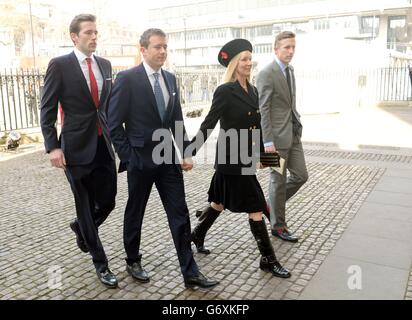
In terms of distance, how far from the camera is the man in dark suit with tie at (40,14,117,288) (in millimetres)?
3680

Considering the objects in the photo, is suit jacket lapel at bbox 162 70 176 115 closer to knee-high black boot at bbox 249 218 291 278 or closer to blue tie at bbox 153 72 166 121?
blue tie at bbox 153 72 166 121

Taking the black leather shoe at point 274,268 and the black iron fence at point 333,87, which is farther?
the black iron fence at point 333,87

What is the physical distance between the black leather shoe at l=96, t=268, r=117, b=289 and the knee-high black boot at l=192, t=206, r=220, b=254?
976 millimetres

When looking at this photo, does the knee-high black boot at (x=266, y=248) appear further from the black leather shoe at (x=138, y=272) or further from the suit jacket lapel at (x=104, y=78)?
the suit jacket lapel at (x=104, y=78)

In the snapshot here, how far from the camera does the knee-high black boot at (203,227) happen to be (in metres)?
4.46

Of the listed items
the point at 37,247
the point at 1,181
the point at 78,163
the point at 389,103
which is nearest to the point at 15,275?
the point at 37,247

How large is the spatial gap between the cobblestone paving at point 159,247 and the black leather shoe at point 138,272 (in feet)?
0.18

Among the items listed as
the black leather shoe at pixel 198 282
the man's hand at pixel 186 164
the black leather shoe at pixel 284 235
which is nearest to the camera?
the black leather shoe at pixel 198 282

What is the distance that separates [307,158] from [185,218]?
6242 millimetres

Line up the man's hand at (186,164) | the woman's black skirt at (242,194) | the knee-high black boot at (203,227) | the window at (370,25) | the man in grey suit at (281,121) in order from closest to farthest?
the man's hand at (186,164)
the woman's black skirt at (242,194)
the knee-high black boot at (203,227)
the man in grey suit at (281,121)
the window at (370,25)

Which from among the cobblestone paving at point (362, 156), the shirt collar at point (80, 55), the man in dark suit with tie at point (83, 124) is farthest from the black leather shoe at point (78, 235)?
the cobblestone paving at point (362, 156)

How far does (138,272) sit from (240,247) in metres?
1.21

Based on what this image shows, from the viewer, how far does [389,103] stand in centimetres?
1895

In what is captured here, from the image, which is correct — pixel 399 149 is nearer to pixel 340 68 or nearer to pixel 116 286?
pixel 116 286
